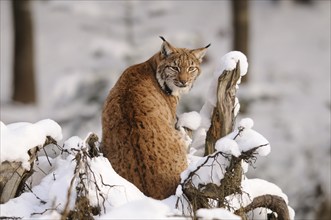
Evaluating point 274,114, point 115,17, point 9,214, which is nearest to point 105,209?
point 9,214

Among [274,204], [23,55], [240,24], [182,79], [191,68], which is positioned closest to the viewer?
[274,204]

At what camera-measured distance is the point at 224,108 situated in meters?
5.94

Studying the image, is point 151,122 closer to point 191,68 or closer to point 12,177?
point 191,68

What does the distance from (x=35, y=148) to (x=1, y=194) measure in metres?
0.34

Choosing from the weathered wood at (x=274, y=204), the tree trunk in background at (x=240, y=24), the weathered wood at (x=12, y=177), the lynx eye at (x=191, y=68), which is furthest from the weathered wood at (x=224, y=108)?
the tree trunk in background at (x=240, y=24)

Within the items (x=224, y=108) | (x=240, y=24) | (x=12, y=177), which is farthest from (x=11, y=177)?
(x=240, y=24)

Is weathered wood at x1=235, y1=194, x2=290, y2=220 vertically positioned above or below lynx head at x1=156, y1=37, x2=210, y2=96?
below

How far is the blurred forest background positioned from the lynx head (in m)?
5.64

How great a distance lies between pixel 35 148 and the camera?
15.9 ft

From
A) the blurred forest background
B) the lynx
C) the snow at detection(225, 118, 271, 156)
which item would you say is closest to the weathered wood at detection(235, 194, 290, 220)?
the lynx

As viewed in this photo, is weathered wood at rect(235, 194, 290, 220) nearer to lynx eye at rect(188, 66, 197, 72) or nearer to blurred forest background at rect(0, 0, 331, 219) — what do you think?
lynx eye at rect(188, 66, 197, 72)

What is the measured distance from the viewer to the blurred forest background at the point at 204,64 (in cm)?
1342

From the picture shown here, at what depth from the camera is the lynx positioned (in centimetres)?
571

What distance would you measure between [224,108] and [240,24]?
10475 millimetres
